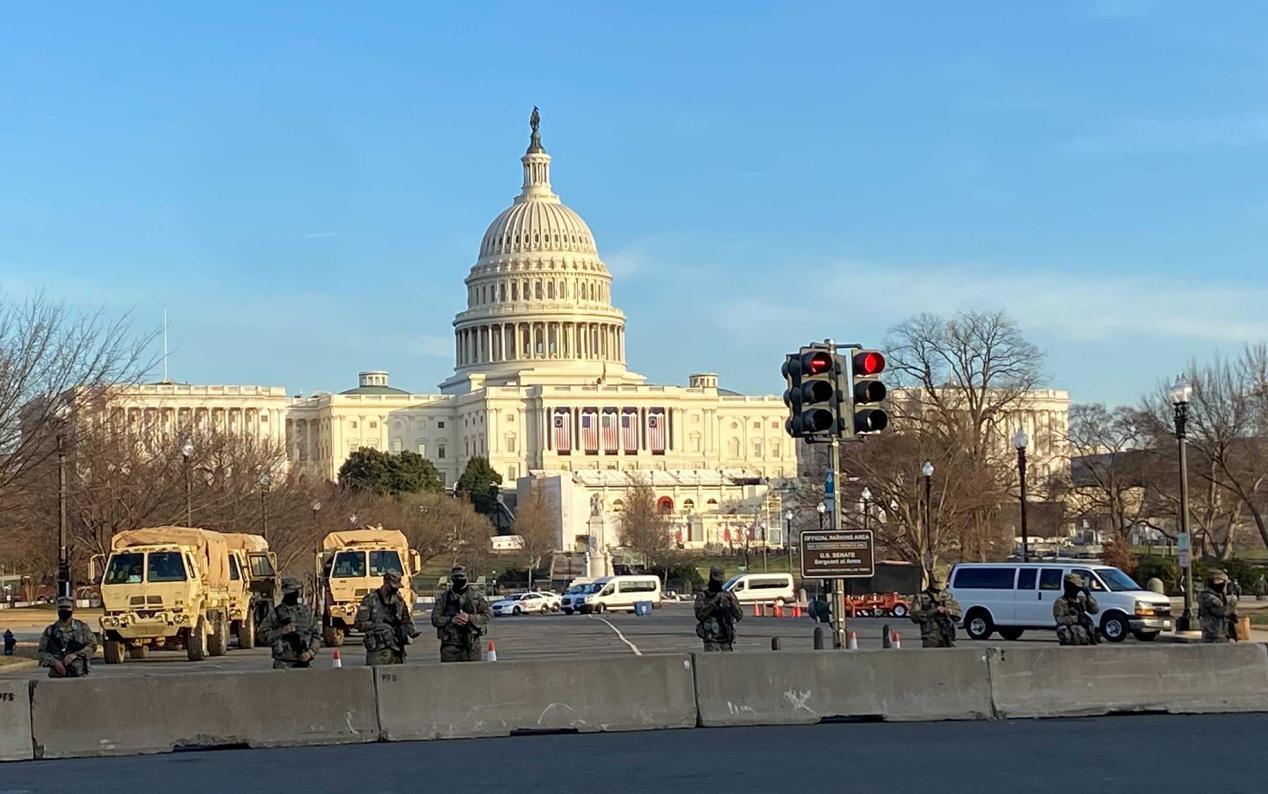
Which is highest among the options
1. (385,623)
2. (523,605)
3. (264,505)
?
(264,505)

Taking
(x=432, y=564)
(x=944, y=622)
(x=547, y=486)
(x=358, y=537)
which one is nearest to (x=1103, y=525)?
(x=432, y=564)

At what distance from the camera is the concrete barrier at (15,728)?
688 inches

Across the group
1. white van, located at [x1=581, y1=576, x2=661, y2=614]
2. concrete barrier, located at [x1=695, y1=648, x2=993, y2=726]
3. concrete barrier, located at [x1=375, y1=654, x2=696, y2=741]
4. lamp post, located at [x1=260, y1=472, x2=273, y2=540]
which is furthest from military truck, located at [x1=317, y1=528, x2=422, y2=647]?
white van, located at [x1=581, y1=576, x2=661, y2=614]

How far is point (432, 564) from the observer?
125062mm

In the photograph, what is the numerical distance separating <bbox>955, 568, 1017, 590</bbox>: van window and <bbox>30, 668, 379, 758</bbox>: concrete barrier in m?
23.2

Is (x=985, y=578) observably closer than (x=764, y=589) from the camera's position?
Yes

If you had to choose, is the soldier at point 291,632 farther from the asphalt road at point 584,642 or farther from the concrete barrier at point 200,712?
the asphalt road at point 584,642

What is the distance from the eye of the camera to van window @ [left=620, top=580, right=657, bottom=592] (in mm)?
76881

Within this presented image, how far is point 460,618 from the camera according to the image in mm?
20734

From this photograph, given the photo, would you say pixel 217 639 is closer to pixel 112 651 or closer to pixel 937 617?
pixel 112 651

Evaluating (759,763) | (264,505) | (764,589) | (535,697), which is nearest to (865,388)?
(535,697)

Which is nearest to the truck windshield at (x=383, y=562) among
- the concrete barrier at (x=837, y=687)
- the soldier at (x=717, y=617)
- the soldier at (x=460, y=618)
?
the soldier at (x=717, y=617)

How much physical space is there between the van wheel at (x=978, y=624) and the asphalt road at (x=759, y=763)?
2056 cm

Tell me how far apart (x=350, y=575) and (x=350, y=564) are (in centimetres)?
25
